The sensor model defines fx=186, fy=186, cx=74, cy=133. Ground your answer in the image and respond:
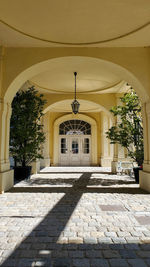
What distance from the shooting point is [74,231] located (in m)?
2.67

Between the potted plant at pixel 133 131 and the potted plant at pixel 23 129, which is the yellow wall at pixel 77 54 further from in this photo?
the potted plant at pixel 23 129

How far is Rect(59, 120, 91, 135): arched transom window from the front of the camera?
594 inches

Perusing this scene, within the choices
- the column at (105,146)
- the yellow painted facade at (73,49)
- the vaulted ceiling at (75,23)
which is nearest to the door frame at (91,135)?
the column at (105,146)

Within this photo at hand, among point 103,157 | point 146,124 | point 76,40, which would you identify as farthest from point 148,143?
point 103,157

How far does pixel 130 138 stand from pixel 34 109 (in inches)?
154

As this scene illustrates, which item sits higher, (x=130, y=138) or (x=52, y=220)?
(x=130, y=138)

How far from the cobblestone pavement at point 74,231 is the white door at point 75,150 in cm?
1013

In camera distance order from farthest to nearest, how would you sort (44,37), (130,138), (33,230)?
(130,138), (44,37), (33,230)

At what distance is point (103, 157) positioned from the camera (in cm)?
1348

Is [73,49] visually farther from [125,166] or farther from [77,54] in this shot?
[125,166]

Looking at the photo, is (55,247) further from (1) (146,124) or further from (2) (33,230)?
(1) (146,124)

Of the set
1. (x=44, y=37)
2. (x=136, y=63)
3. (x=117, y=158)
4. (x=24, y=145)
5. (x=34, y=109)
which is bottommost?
(x=117, y=158)

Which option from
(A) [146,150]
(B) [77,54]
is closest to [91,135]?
(A) [146,150]

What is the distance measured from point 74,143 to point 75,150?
1.85 ft
